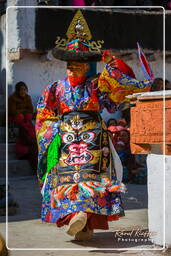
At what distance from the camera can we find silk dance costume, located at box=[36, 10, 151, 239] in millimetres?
6273

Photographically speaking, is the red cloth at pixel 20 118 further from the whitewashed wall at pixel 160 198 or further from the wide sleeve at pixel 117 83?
the whitewashed wall at pixel 160 198

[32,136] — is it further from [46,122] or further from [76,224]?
[76,224]

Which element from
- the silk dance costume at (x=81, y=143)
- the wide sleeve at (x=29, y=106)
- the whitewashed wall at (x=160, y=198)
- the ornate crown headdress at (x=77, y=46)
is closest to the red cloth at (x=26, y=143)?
the wide sleeve at (x=29, y=106)

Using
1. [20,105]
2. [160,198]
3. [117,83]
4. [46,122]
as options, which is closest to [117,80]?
[117,83]

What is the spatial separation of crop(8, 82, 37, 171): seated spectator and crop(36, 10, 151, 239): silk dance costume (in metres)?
5.27

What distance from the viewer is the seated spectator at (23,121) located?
12031 mm

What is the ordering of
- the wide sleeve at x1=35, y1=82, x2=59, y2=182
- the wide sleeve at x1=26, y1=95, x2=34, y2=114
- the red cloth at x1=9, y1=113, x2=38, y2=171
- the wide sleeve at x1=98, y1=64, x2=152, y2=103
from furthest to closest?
1. the wide sleeve at x1=26, y1=95, x2=34, y2=114
2. the red cloth at x1=9, y1=113, x2=38, y2=171
3. the wide sleeve at x1=35, y1=82, x2=59, y2=182
4. the wide sleeve at x1=98, y1=64, x2=152, y2=103

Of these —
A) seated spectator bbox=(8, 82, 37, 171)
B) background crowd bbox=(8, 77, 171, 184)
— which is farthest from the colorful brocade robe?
seated spectator bbox=(8, 82, 37, 171)

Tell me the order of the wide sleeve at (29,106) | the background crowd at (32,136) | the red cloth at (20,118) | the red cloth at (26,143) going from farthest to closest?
the wide sleeve at (29,106) < the red cloth at (20,118) < the red cloth at (26,143) < the background crowd at (32,136)

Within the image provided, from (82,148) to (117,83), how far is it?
0.70 metres

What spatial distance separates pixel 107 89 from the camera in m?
6.46

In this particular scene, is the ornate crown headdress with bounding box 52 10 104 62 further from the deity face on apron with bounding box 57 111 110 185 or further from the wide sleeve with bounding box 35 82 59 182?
the deity face on apron with bounding box 57 111 110 185

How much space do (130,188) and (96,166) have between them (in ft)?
14.2

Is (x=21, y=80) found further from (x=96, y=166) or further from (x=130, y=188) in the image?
(x=96, y=166)
